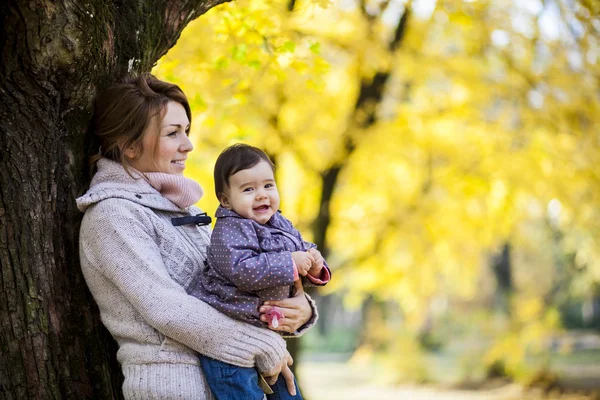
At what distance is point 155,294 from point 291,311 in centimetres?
47

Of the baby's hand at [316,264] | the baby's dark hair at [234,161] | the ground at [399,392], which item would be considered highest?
the baby's dark hair at [234,161]

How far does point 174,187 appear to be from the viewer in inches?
97.0

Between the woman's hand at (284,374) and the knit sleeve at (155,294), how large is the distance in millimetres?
36

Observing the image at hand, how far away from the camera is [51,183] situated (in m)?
2.28

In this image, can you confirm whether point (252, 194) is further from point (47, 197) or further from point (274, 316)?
point (47, 197)

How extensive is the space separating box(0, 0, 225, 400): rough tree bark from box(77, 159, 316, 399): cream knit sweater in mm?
109

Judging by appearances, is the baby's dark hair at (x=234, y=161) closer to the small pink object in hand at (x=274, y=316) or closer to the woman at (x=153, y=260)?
the woman at (x=153, y=260)

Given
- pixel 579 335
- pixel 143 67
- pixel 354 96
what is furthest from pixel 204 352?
pixel 579 335

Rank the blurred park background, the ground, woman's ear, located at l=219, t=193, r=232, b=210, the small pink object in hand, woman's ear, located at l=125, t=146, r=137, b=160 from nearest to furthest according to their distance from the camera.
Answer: the small pink object in hand < woman's ear, located at l=219, t=193, r=232, b=210 < woman's ear, located at l=125, t=146, r=137, b=160 < the blurred park background < the ground

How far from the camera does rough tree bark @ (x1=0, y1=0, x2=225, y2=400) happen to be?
215 centimetres

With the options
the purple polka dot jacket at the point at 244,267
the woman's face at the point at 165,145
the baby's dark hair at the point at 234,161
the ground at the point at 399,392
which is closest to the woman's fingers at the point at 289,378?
the purple polka dot jacket at the point at 244,267

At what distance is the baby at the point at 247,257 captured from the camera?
2.13m

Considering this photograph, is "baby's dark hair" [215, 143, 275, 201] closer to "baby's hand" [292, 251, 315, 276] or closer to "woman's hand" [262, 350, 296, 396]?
"baby's hand" [292, 251, 315, 276]

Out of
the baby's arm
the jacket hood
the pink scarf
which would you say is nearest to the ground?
the pink scarf
